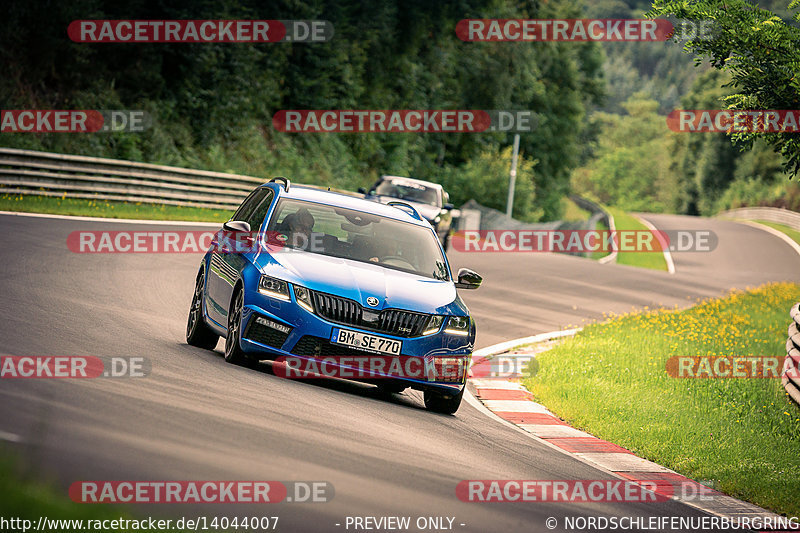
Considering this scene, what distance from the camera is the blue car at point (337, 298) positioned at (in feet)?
30.2

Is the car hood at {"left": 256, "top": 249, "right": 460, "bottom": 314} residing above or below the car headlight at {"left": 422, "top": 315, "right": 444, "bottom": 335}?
above

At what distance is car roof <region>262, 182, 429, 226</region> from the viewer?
10898mm

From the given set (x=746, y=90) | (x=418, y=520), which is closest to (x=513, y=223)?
(x=746, y=90)

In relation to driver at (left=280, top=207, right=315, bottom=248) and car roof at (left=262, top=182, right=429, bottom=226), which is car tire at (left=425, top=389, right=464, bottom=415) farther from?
car roof at (left=262, top=182, right=429, bottom=226)

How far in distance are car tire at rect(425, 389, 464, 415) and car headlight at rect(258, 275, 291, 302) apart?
168 cm

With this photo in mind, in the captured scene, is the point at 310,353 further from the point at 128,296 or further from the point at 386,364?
the point at 128,296

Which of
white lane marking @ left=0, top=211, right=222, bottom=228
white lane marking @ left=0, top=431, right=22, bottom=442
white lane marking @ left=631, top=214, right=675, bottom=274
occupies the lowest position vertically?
white lane marking @ left=631, top=214, right=675, bottom=274

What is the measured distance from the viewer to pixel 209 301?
10617 mm

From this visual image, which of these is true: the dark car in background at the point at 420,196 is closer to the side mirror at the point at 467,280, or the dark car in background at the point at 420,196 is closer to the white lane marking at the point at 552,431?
the side mirror at the point at 467,280

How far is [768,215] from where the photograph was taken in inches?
3241

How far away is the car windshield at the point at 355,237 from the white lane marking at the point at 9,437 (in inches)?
182

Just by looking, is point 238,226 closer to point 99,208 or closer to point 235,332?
point 235,332

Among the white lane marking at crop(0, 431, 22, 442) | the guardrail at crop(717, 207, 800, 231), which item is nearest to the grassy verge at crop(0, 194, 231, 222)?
the white lane marking at crop(0, 431, 22, 442)

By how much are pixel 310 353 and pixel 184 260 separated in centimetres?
1122
